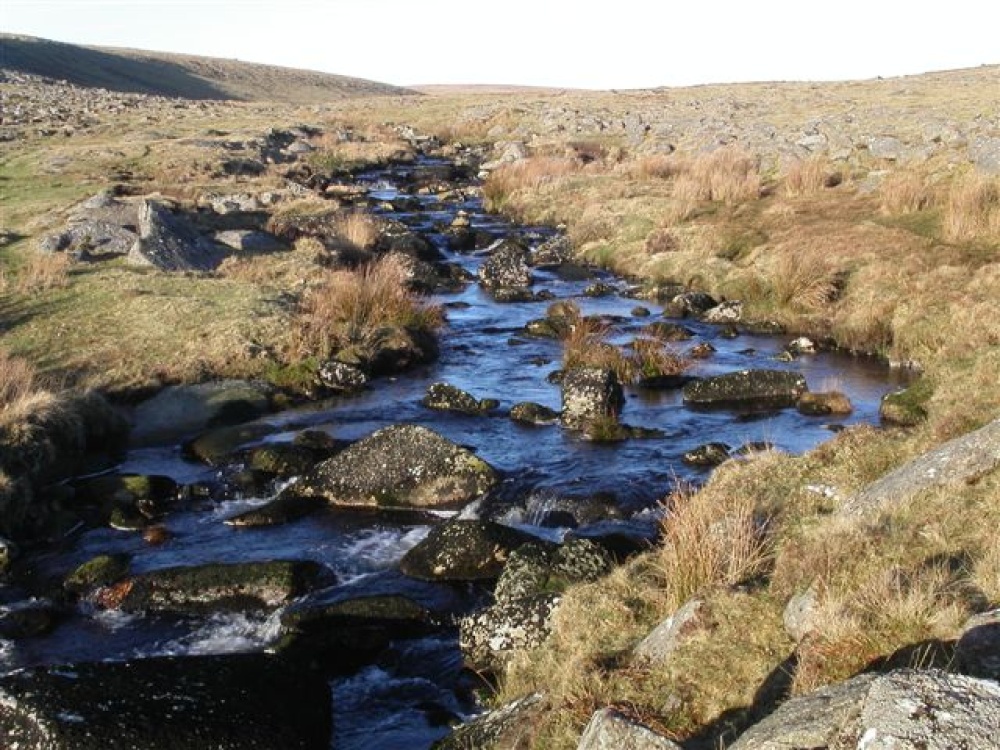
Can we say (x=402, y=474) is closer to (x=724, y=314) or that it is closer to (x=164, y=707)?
(x=164, y=707)

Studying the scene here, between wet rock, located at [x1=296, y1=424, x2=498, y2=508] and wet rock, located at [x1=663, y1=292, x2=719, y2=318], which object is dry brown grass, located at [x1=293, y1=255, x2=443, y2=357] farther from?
wet rock, located at [x1=663, y1=292, x2=719, y2=318]

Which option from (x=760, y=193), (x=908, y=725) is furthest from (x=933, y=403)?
(x=760, y=193)

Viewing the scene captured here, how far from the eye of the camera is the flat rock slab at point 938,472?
1018 centimetres

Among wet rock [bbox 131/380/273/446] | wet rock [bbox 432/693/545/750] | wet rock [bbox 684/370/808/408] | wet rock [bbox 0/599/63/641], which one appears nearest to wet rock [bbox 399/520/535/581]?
wet rock [bbox 432/693/545/750]

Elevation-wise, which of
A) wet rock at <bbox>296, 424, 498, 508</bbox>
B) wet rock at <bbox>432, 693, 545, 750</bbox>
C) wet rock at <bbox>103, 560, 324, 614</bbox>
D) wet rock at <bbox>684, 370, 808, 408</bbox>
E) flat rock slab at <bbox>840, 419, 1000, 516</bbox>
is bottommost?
wet rock at <bbox>103, 560, 324, 614</bbox>

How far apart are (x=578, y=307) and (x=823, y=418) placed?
9.76m

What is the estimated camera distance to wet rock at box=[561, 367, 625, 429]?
18484 mm

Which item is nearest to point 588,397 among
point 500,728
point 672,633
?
point 672,633

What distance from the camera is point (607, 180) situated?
1662 inches

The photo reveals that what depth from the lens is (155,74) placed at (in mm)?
154875

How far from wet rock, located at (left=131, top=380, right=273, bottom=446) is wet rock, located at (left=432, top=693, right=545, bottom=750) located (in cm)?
1125

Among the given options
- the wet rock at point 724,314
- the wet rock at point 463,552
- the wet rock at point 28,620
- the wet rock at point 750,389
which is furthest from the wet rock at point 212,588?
the wet rock at point 724,314

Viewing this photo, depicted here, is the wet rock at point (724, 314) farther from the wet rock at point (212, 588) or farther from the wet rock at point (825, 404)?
the wet rock at point (212, 588)

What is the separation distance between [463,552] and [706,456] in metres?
5.49
